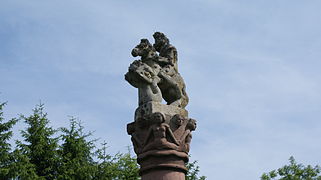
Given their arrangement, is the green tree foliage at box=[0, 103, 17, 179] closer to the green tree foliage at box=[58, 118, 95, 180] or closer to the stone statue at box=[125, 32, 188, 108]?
the green tree foliage at box=[58, 118, 95, 180]

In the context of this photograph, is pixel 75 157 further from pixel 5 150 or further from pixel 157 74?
pixel 157 74

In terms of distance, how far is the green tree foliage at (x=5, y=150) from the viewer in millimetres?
20322

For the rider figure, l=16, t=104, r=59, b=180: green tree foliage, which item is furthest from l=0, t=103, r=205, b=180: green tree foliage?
the rider figure

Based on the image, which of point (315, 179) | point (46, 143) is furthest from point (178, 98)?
point (315, 179)

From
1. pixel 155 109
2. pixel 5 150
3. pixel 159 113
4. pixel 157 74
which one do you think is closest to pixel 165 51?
pixel 157 74

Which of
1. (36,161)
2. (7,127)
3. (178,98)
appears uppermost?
(7,127)

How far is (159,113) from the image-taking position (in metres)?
8.32

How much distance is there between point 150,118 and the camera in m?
8.34

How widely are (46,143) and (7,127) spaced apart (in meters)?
1.86

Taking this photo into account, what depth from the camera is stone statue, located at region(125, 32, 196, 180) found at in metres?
8.15

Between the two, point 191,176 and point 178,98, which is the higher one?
point 191,176

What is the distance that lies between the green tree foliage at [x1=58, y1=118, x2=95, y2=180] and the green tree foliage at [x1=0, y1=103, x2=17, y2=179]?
Answer: 85.8 inches

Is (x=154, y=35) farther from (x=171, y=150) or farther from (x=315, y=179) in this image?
(x=315, y=179)

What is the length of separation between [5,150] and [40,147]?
5.30ft
